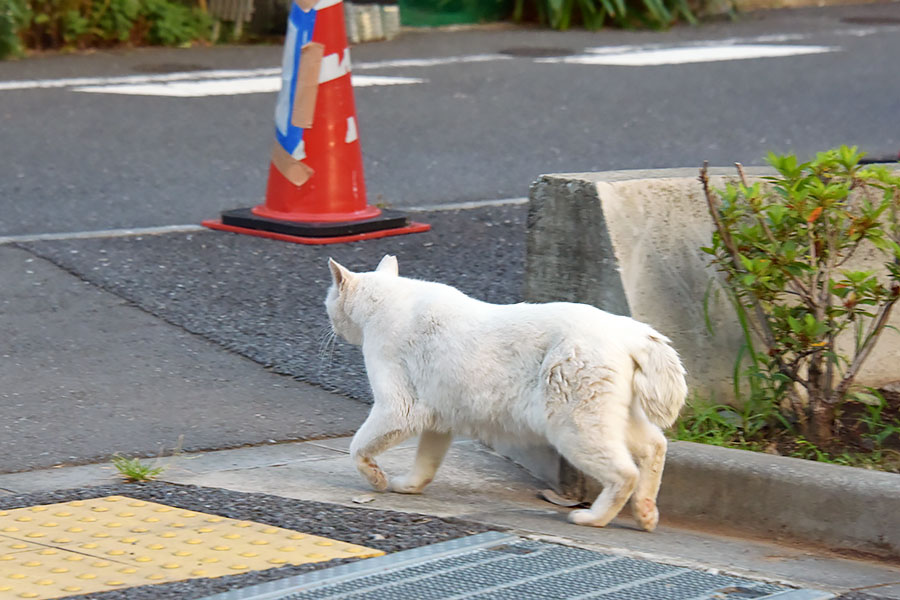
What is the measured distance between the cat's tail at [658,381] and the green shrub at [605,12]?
1281 centimetres

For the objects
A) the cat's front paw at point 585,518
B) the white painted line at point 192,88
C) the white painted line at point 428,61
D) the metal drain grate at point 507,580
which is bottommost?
the cat's front paw at point 585,518

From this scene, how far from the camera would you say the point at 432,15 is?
16516 mm

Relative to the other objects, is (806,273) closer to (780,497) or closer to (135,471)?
(780,497)

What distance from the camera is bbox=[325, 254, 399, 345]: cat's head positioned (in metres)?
4.30

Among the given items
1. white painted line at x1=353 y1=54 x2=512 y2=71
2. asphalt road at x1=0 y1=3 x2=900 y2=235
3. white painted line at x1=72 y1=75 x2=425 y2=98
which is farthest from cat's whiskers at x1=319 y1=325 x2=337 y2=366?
white painted line at x1=353 y1=54 x2=512 y2=71

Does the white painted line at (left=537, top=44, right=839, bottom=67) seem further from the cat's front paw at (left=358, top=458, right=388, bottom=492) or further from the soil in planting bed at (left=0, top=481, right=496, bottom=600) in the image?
the soil in planting bed at (left=0, top=481, right=496, bottom=600)

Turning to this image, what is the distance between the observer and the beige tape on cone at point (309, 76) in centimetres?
710

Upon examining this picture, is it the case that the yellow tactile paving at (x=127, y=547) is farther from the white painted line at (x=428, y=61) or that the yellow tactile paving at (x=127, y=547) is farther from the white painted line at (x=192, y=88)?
the white painted line at (x=428, y=61)

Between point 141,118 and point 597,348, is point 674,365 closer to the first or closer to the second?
point 597,348

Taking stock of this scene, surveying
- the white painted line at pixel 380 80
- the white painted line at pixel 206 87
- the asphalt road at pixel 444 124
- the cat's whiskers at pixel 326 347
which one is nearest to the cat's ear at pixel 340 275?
the cat's whiskers at pixel 326 347

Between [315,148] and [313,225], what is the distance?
0.38 meters

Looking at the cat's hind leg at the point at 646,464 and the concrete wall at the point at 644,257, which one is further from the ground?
the concrete wall at the point at 644,257

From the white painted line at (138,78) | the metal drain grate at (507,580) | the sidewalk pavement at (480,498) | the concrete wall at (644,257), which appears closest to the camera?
the metal drain grate at (507,580)

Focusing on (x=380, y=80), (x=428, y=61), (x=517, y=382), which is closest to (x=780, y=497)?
(x=517, y=382)
